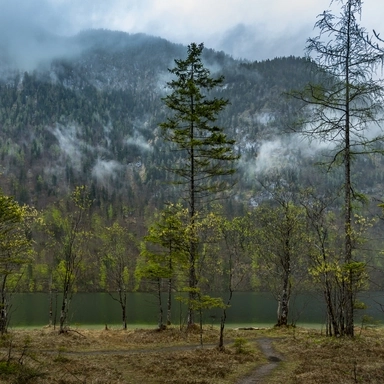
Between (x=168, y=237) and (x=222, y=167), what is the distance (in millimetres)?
5792

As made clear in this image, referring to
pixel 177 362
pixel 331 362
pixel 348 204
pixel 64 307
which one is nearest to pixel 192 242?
pixel 177 362

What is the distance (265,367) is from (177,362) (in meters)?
3.42

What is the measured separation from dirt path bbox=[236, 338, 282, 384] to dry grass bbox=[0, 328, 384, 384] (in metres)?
0.27

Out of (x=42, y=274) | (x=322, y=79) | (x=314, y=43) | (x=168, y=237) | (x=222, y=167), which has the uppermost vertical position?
(x=314, y=43)

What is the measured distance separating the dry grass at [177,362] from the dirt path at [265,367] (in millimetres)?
270

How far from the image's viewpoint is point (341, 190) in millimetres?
18297

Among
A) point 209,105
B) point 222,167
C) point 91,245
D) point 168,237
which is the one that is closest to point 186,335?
point 168,237

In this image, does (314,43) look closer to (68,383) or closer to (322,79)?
(322,79)

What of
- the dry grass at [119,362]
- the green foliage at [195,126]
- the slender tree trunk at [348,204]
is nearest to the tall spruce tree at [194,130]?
the green foliage at [195,126]

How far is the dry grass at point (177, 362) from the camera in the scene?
10.9 meters

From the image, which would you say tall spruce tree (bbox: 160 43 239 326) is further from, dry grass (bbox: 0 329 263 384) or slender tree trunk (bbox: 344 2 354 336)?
slender tree trunk (bbox: 344 2 354 336)

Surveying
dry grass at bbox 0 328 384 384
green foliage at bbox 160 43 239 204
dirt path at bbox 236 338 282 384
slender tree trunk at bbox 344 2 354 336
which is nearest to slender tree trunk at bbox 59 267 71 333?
dry grass at bbox 0 328 384 384

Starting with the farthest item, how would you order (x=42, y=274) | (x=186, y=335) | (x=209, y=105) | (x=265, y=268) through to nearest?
(x=42, y=274)
(x=265, y=268)
(x=209, y=105)
(x=186, y=335)

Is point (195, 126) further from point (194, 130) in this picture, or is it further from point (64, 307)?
point (64, 307)
